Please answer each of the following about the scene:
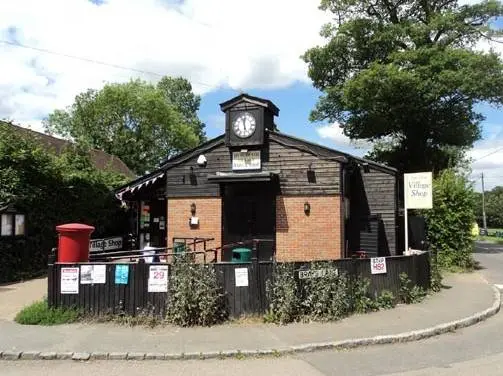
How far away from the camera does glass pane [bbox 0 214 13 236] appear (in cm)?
1622

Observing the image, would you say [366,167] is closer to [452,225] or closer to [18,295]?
[452,225]

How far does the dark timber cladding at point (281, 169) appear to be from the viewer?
656 inches

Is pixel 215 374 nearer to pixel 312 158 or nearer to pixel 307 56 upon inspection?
pixel 312 158

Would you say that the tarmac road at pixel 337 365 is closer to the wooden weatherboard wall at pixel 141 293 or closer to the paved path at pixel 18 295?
the wooden weatherboard wall at pixel 141 293

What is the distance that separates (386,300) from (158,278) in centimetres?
491

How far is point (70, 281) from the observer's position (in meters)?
10.4

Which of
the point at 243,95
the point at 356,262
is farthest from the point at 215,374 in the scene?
the point at 243,95

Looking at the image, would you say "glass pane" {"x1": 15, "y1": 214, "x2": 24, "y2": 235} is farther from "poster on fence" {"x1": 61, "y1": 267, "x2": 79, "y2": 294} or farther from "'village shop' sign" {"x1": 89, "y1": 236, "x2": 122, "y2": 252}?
"poster on fence" {"x1": 61, "y1": 267, "x2": 79, "y2": 294}

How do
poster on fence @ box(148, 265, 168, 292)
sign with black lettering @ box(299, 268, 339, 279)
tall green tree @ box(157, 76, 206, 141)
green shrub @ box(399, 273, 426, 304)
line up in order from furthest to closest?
tall green tree @ box(157, 76, 206, 141)
green shrub @ box(399, 273, 426, 304)
sign with black lettering @ box(299, 268, 339, 279)
poster on fence @ box(148, 265, 168, 292)

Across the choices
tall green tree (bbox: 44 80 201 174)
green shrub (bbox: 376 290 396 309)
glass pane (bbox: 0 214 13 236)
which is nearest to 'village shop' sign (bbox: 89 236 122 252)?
glass pane (bbox: 0 214 13 236)

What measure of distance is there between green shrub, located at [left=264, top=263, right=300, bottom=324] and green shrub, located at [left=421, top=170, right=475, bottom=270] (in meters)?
12.1

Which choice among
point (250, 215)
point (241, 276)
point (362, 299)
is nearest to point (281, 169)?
point (250, 215)

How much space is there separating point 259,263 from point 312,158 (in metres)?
7.01

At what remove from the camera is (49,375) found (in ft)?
23.8
